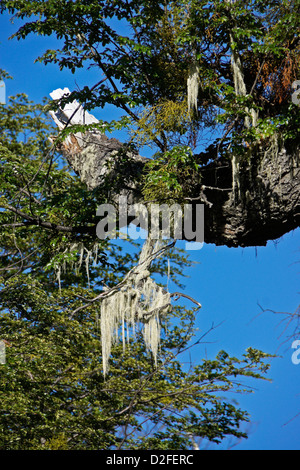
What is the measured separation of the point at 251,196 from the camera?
5512 mm

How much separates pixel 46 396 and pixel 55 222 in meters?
2.53

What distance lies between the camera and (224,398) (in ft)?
27.5

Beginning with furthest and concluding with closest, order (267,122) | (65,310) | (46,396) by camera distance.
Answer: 1. (65,310)
2. (46,396)
3. (267,122)

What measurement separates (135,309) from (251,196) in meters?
1.62

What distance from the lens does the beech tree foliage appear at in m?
5.52

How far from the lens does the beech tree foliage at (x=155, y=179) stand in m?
5.52

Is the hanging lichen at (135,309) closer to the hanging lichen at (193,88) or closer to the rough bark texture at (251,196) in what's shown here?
the rough bark texture at (251,196)

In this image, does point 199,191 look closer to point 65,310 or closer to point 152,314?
point 152,314

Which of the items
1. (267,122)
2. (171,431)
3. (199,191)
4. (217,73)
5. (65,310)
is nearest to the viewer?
(267,122)

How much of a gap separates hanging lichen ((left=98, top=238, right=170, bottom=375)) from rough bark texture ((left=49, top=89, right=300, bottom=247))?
741 mm

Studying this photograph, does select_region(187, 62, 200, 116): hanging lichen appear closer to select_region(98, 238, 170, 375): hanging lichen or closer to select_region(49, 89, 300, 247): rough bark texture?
select_region(49, 89, 300, 247): rough bark texture

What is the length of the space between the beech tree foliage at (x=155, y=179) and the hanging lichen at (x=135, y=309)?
0.58 feet

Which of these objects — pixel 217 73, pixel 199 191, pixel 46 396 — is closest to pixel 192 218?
pixel 199 191

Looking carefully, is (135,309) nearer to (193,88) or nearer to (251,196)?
(251,196)
